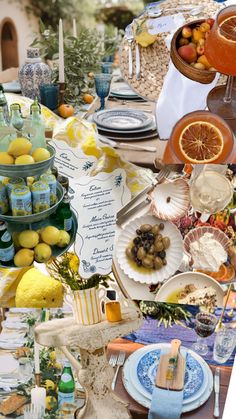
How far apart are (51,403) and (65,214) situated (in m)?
0.46

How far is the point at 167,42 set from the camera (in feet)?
2.71

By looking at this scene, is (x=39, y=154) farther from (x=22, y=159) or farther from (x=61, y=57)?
(x=61, y=57)

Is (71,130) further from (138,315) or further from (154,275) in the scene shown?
(138,315)

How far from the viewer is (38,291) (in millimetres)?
954

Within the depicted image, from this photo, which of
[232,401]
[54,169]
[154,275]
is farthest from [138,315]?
[54,169]

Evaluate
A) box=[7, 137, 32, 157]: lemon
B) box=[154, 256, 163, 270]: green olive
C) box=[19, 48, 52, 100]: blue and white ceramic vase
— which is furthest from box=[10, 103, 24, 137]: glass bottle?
box=[154, 256, 163, 270]: green olive

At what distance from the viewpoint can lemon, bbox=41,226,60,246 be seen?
0.85 meters

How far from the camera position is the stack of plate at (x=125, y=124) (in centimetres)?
95

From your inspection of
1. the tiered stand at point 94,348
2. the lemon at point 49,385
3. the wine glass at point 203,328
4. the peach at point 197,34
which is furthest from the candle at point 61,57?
the lemon at point 49,385

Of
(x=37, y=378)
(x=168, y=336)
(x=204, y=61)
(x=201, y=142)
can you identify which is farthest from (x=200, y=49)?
(x=37, y=378)

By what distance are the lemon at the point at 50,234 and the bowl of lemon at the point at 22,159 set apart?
10 centimetres

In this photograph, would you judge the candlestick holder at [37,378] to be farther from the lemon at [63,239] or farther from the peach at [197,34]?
the peach at [197,34]

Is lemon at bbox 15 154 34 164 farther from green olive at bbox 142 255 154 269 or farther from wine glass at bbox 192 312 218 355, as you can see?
wine glass at bbox 192 312 218 355

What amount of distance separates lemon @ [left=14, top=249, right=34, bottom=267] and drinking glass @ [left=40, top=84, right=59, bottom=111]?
261 mm
